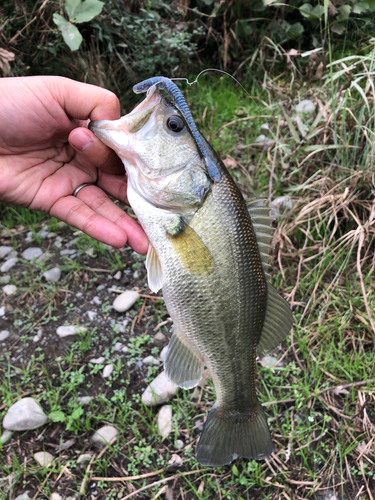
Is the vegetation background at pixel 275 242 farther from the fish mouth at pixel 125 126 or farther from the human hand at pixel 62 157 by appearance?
the fish mouth at pixel 125 126

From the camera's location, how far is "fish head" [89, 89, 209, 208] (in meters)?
1.57

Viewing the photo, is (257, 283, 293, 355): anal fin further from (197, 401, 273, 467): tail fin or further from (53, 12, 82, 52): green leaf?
(53, 12, 82, 52): green leaf

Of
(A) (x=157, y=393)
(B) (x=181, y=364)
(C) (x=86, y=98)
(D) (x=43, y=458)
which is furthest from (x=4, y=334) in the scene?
(C) (x=86, y=98)

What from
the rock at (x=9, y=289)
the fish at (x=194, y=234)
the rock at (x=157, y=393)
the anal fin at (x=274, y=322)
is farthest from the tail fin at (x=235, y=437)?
the rock at (x=9, y=289)

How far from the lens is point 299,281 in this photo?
285 cm

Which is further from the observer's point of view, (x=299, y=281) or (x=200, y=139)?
(x=299, y=281)

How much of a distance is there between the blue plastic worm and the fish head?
0.09 feet

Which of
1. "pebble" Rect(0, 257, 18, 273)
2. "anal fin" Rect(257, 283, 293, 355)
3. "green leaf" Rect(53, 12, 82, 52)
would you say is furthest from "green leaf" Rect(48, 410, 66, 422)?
"green leaf" Rect(53, 12, 82, 52)

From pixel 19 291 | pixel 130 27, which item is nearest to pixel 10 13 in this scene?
pixel 130 27

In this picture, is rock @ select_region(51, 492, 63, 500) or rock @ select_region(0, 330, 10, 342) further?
rock @ select_region(0, 330, 10, 342)

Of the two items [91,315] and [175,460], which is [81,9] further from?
[175,460]

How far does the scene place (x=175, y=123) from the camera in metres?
1.57

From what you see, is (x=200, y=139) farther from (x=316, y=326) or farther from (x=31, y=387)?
(x=31, y=387)

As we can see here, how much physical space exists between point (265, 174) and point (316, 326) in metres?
1.46
